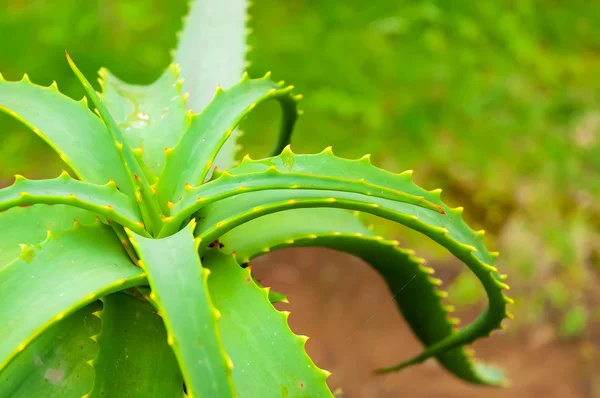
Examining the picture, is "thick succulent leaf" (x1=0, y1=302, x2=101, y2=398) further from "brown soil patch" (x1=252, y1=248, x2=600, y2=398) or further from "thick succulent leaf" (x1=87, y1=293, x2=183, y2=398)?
"brown soil patch" (x1=252, y1=248, x2=600, y2=398)

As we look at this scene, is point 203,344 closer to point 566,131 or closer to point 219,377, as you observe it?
point 219,377

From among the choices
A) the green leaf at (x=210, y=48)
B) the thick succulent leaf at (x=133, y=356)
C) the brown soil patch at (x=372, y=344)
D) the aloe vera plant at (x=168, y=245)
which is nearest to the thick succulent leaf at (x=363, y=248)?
the aloe vera plant at (x=168, y=245)

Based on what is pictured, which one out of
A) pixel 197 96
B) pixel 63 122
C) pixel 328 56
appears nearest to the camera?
pixel 63 122

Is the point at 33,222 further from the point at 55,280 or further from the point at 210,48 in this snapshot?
the point at 210,48

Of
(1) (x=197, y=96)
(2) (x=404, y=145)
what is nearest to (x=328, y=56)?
(2) (x=404, y=145)

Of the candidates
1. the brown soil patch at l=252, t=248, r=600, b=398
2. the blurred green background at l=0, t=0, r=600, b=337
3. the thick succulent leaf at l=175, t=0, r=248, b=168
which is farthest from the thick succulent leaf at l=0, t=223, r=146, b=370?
the blurred green background at l=0, t=0, r=600, b=337

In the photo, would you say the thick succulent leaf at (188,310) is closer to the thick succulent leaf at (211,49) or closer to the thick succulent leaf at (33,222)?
the thick succulent leaf at (33,222)
